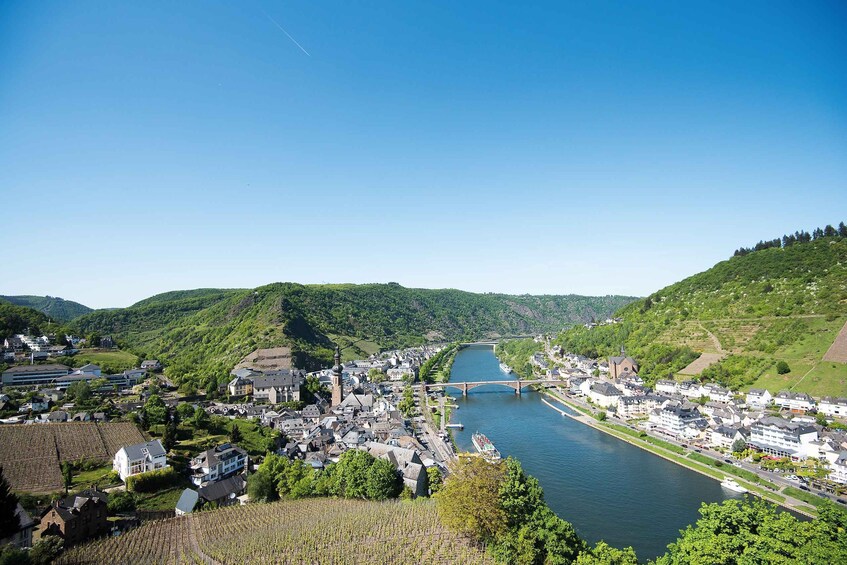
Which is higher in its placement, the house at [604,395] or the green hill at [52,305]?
the green hill at [52,305]

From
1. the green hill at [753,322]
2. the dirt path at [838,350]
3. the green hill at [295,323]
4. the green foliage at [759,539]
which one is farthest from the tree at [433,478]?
the dirt path at [838,350]

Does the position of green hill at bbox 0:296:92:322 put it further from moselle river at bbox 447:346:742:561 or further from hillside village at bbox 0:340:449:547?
moselle river at bbox 447:346:742:561

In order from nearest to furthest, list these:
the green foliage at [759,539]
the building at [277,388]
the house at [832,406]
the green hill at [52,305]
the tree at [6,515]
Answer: the green foliage at [759,539] < the tree at [6,515] < the house at [832,406] < the building at [277,388] < the green hill at [52,305]

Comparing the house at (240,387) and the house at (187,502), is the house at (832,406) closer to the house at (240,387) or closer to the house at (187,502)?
the house at (187,502)

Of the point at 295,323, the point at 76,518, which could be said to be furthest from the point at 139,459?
the point at 295,323

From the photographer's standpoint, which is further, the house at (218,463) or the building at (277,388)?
the building at (277,388)

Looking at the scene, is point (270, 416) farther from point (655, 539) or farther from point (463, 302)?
point (463, 302)

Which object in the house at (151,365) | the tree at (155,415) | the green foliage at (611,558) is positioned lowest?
the green foliage at (611,558)

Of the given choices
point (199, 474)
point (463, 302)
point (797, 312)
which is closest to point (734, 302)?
point (797, 312)
